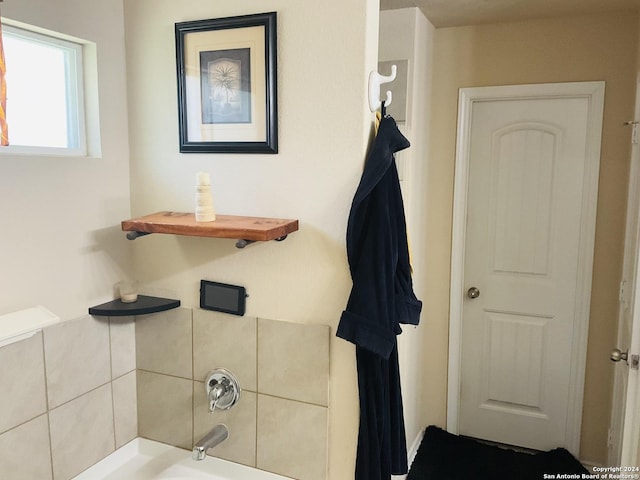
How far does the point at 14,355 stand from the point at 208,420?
667 millimetres

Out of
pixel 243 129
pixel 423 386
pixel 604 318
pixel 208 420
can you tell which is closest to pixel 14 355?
pixel 208 420

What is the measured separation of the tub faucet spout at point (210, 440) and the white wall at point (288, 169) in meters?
0.39

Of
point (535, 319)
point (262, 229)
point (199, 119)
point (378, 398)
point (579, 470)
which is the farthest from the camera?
point (535, 319)

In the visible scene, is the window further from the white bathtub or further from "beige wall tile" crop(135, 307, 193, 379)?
the white bathtub

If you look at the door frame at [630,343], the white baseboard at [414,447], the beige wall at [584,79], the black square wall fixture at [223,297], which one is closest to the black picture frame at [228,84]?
the black square wall fixture at [223,297]

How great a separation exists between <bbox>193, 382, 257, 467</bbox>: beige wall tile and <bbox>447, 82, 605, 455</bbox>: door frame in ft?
5.08

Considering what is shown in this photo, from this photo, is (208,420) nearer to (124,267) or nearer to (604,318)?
(124,267)

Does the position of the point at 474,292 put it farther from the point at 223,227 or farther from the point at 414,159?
the point at 223,227

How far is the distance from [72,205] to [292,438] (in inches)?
41.2

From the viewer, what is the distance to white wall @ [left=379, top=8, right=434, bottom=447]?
2373 millimetres

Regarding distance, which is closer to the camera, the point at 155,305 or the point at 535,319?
the point at 155,305

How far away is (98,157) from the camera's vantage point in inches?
67.8

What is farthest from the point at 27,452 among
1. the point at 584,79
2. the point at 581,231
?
the point at 584,79

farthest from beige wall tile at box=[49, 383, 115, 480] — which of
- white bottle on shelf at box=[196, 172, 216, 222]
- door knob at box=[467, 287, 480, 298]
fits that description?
door knob at box=[467, 287, 480, 298]
